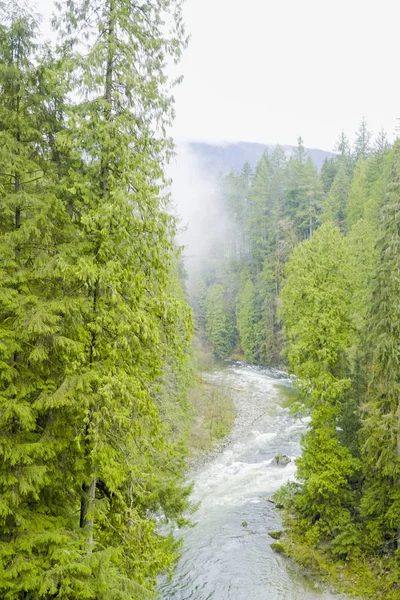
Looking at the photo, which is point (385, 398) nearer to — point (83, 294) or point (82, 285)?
point (83, 294)

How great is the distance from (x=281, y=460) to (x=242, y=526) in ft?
21.7

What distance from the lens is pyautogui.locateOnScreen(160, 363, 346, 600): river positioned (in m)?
14.9

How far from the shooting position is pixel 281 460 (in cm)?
2494

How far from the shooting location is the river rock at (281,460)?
81.4 feet

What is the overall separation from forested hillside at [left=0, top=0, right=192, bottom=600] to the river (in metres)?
8.94

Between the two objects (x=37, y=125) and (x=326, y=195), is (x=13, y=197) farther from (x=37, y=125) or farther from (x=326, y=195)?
(x=326, y=195)

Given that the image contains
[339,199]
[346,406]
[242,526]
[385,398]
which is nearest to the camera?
[385,398]

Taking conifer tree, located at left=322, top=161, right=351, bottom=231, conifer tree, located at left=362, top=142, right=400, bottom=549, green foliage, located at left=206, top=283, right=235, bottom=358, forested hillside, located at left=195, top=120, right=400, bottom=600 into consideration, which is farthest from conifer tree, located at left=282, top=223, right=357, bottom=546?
green foliage, located at left=206, top=283, right=235, bottom=358

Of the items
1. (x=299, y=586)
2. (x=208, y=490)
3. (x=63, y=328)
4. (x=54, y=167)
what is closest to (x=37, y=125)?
(x=54, y=167)

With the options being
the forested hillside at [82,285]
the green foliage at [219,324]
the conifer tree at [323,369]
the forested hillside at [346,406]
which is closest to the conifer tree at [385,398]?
the forested hillside at [346,406]

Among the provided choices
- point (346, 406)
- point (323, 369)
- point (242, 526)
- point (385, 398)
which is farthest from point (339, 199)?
point (242, 526)

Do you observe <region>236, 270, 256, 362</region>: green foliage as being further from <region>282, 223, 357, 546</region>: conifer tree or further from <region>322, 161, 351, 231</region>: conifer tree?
<region>282, 223, 357, 546</region>: conifer tree

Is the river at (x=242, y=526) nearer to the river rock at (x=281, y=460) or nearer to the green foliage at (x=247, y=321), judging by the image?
the river rock at (x=281, y=460)

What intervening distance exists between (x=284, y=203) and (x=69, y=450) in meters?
65.1
